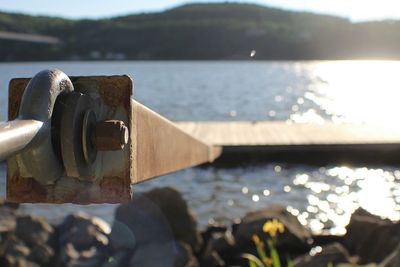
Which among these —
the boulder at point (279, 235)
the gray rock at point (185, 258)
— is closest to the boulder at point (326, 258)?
the boulder at point (279, 235)

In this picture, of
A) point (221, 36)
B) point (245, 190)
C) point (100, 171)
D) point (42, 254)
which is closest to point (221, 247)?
point (42, 254)

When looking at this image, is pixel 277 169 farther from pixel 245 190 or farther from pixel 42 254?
pixel 42 254

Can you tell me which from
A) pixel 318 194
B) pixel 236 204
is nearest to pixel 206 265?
pixel 236 204

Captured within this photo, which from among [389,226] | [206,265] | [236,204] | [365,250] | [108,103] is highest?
[108,103]

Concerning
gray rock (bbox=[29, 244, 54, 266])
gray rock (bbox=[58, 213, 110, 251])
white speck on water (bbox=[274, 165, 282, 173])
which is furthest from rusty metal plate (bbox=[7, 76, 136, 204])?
white speck on water (bbox=[274, 165, 282, 173])

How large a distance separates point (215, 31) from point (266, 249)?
1673 inches

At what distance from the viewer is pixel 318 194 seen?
1777 centimetres

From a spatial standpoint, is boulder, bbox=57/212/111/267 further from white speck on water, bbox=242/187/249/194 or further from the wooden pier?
white speck on water, bbox=242/187/249/194

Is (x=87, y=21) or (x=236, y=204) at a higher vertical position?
(x=87, y=21)

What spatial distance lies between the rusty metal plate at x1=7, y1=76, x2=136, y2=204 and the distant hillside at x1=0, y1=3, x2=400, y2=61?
22257mm

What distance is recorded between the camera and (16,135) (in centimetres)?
67

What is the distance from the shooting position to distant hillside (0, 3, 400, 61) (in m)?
31.6

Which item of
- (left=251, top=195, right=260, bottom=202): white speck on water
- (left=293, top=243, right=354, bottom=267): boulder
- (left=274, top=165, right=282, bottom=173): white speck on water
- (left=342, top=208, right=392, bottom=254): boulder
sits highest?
(left=293, top=243, right=354, bottom=267): boulder

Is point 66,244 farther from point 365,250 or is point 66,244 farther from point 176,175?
point 176,175
